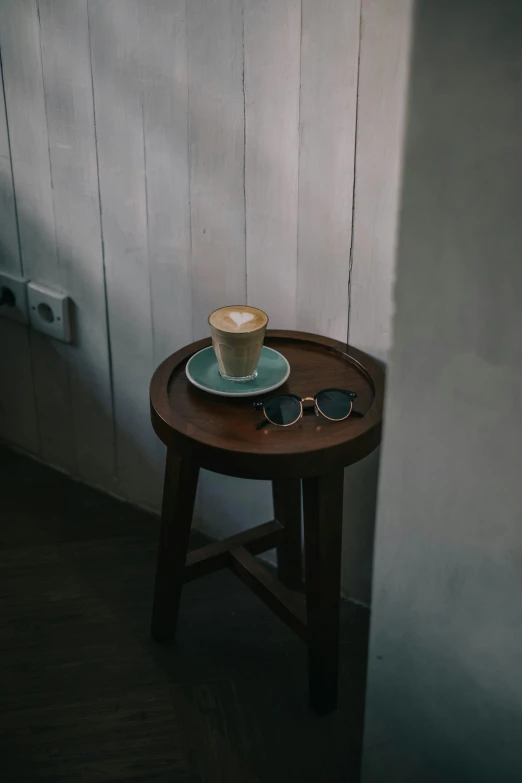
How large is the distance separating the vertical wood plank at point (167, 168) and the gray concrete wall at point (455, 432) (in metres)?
1.04

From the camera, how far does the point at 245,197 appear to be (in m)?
1.41

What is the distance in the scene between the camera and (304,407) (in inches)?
48.4

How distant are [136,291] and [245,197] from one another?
33 cm

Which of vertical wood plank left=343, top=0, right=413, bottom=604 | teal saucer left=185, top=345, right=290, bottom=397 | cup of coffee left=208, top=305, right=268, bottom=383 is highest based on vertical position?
vertical wood plank left=343, top=0, right=413, bottom=604

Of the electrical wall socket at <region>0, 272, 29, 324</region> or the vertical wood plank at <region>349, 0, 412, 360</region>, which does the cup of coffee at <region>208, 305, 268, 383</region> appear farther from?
the electrical wall socket at <region>0, 272, 29, 324</region>

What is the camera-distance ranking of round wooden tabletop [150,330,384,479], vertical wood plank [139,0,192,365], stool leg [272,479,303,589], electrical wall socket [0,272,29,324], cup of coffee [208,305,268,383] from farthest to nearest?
electrical wall socket [0,272,29,324] < stool leg [272,479,303,589] < vertical wood plank [139,0,192,365] < cup of coffee [208,305,268,383] < round wooden tabletop [150,330,384,479]

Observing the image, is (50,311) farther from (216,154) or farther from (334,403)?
(334,403)

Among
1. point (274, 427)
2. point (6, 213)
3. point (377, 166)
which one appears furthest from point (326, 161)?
point (6, 213)

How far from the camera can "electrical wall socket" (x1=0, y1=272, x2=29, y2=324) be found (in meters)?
1.80

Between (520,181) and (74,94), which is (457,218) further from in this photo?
(74,94)

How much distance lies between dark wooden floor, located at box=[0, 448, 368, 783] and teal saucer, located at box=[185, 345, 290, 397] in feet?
1.74

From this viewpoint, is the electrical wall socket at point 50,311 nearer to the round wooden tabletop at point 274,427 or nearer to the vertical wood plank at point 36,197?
the vertical wood plank at point 36,197

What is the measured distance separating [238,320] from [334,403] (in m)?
0.20

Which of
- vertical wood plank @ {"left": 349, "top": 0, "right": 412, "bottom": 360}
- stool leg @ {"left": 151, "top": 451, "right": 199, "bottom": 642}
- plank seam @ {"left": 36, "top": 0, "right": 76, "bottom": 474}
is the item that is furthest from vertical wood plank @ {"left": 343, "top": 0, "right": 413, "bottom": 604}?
plank seam @ {"left": 36, "top": 0, "right": 76, "bottom": 474}
